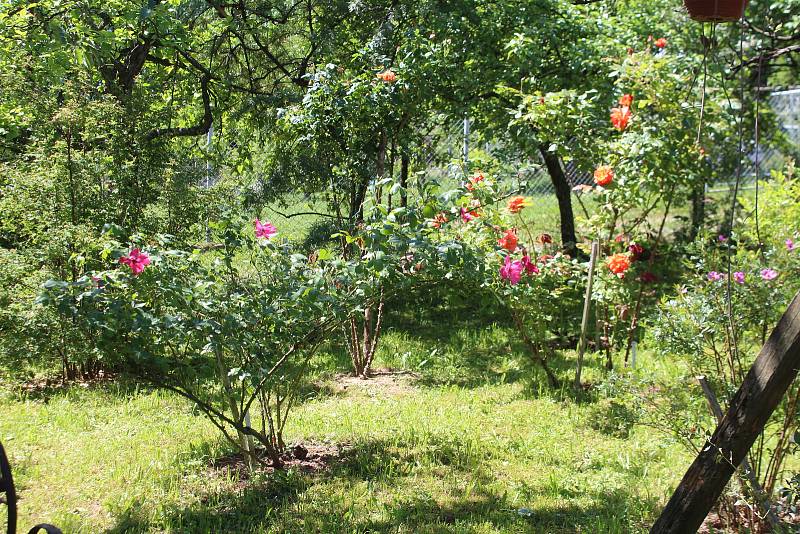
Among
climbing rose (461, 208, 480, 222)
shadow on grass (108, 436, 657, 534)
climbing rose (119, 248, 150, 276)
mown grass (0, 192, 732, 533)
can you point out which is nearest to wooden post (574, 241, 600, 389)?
mown grass (0, 192, 732, 533)

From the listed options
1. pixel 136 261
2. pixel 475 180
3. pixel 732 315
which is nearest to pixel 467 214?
pixel 475 180

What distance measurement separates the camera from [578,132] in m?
5.27

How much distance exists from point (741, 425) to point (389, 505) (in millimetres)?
1738

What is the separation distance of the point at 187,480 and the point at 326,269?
1.31 meters

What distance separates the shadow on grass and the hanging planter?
215cm

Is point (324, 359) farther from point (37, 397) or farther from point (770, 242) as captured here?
point (770, 242)

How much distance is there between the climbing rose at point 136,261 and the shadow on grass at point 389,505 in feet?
3.72

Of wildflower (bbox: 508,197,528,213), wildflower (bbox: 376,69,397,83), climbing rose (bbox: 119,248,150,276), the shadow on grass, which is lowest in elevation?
the shadow on grass

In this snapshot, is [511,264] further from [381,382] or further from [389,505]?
[389,505]

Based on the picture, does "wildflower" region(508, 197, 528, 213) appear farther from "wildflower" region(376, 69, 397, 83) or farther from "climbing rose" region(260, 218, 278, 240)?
"climbing rose" region(260, 218, 278, 240)

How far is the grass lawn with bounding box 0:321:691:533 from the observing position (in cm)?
342

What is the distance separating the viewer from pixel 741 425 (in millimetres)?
2363

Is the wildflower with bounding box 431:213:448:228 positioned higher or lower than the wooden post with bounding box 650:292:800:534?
higher

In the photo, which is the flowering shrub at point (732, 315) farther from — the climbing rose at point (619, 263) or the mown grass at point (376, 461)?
the climbing rose at point (619, 263)
